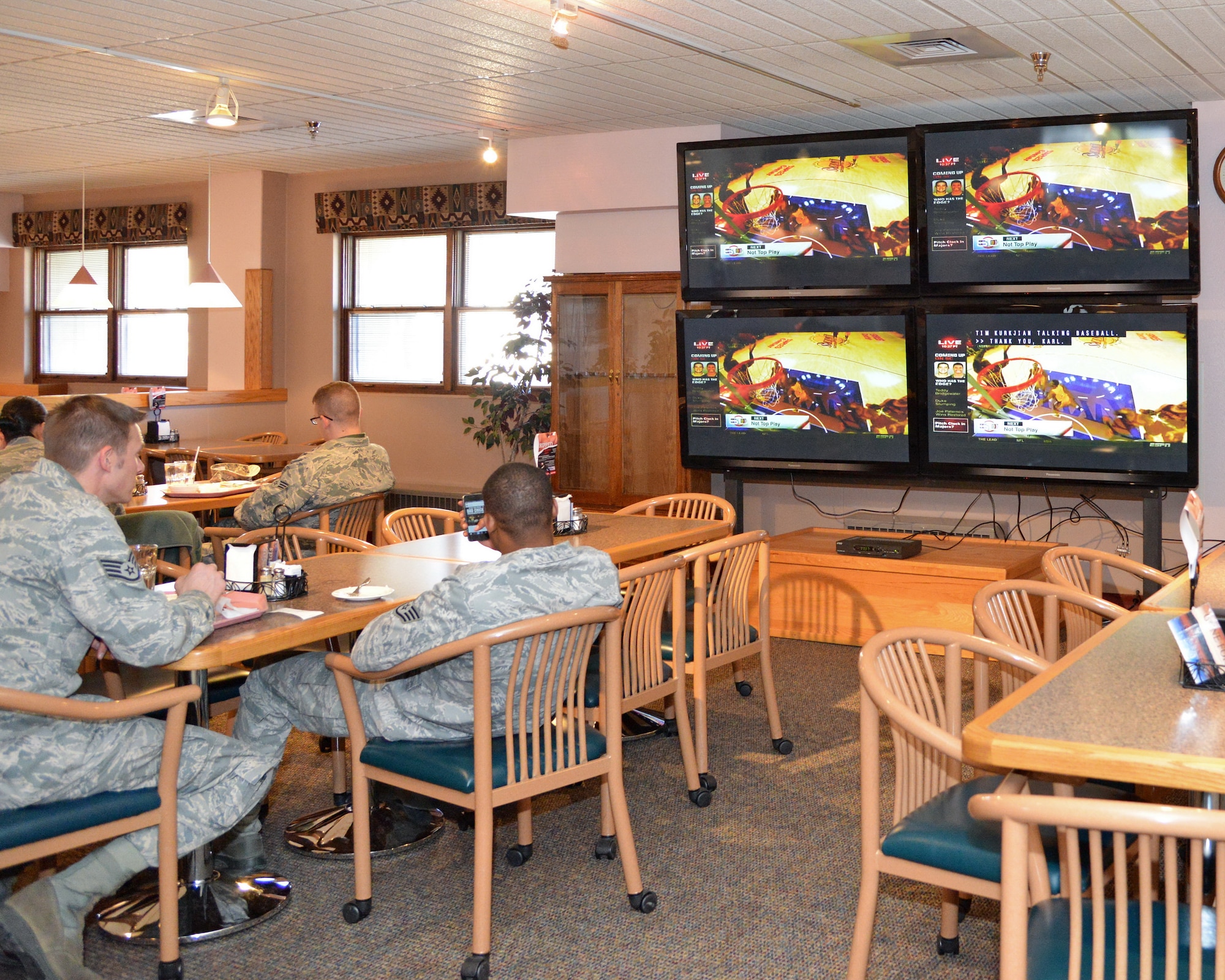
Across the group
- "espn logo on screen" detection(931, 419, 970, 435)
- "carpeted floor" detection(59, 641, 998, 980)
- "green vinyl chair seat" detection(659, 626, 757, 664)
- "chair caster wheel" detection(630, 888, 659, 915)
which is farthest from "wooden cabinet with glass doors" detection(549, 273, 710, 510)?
"chair caster wheel" detection(630, 888, 659, 915)

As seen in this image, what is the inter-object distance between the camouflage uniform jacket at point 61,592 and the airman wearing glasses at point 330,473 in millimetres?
2356

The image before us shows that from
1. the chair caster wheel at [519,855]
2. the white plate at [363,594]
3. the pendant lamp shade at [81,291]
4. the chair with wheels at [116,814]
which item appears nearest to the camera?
the chair with wheels at [116,814]

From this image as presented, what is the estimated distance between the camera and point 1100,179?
18.6 feet

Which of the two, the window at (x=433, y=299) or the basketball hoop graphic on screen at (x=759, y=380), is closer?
the basketball hoop graphic on screen at (x=759, y=380)

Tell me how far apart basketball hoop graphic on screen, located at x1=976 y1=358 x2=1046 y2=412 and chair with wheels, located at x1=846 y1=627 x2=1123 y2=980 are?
3.52 meters

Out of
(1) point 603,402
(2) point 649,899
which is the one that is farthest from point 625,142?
(2) point 649,899

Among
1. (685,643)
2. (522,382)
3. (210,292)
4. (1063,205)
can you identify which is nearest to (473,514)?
(685,643)

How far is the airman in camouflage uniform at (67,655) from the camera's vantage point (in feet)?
8.39

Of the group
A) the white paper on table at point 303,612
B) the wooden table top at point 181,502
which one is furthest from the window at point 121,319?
the white paper on table at point 303,612

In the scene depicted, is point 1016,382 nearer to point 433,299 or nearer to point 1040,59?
point 1040,59

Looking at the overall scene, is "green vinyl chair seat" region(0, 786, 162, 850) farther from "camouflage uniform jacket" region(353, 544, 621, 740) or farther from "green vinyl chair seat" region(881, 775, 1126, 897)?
"green vinyl chair seat" region(881, 775, 1126, 897)

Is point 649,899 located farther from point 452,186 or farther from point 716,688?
point 452,186

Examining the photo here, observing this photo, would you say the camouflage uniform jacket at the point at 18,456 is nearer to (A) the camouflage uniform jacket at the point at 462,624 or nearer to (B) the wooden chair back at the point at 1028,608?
(A) the camouflage uniform jacket at the point at 462,624

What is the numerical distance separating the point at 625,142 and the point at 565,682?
4700 mm
